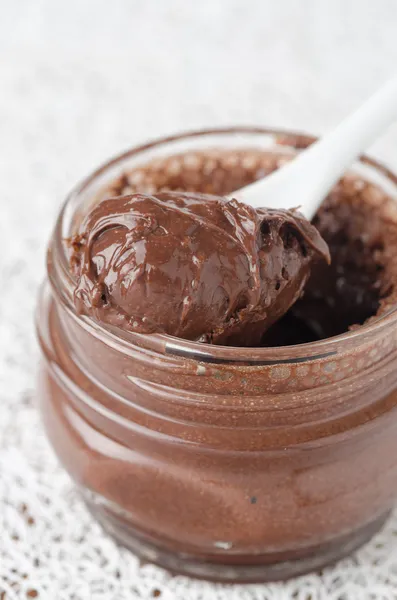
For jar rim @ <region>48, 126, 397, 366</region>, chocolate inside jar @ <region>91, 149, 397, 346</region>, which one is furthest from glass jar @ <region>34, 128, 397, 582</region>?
chocolate inside jar @ <region>91, 149, 397, 346</region>

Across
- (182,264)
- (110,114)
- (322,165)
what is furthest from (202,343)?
(110,114)

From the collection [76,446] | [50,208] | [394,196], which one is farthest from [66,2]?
[76,446]

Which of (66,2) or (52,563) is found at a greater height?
(66,2)

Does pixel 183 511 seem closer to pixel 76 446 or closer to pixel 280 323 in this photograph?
pixel 76 446

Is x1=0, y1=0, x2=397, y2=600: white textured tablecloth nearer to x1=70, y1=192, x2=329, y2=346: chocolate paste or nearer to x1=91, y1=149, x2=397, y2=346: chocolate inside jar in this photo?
x1=91, y1=149, x2=397, y2=346: chocolate inside jar

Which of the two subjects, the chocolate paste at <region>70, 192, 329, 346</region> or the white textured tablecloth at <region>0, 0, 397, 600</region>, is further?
the white textured tablecloth at <region>0, 0, 397, 600</region>

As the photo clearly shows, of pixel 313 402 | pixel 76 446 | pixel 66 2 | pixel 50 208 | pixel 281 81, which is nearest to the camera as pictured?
pixel 313 402

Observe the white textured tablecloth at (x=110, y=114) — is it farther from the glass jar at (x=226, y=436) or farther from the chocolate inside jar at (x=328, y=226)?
the chocolate inside jar at (x=328, y=226)
